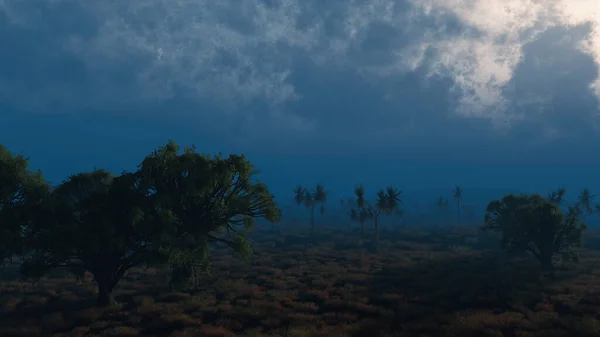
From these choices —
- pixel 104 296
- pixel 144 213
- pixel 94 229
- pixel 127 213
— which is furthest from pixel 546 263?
pixel 94 229

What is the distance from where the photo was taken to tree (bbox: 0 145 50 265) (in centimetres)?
2448

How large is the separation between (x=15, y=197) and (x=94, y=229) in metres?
6.60

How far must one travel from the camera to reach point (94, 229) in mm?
25219

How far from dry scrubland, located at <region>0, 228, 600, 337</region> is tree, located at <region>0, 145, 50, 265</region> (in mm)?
5059

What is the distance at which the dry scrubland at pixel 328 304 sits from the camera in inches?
826

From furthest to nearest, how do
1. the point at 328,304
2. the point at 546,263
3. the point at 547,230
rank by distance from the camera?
1. the point at 546,263
2. the point at 547,230
3. the point at 328,304

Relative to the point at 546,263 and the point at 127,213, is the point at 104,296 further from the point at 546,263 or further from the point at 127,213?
the point at 546,263

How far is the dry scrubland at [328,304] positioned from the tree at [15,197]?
16.6 feet

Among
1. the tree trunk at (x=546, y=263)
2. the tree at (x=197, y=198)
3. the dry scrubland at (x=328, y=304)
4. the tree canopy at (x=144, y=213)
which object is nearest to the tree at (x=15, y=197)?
the tree canopy at (x=144, y=213)

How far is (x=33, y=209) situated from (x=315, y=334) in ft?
68.7

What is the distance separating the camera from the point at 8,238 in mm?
23953

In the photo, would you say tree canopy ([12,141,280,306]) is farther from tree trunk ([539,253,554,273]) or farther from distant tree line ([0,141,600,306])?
tree trunk ([539,253,554,273])

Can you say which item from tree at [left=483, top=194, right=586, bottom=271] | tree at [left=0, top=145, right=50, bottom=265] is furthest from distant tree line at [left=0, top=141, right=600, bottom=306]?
tree at [left=483, top=194, right=586, bottom=271]

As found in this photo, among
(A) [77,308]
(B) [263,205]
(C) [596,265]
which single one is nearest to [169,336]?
(A) [77,308]
